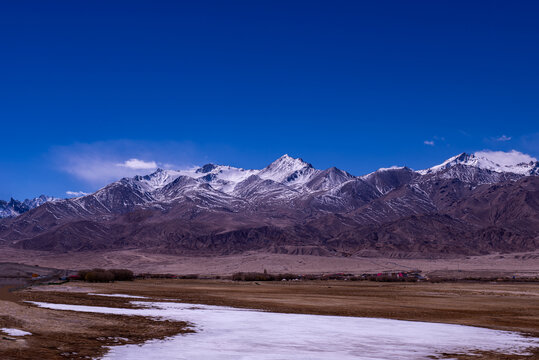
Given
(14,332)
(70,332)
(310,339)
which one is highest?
(14,332)

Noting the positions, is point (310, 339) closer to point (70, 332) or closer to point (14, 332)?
point (70, 332)

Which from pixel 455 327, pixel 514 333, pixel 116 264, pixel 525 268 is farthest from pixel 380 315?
pixel 116 264

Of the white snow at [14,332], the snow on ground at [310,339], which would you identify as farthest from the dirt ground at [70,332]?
the snow on ground at [310,339]

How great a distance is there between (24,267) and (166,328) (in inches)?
4574

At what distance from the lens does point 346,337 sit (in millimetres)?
26750

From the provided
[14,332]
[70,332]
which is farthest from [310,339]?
[14,332]

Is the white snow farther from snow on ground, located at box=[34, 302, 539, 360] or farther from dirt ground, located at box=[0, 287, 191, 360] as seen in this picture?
snow on ground, located at box=[34, 302, 539, 360]

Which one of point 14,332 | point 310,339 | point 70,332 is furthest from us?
point 310,339

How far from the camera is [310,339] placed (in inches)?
1013

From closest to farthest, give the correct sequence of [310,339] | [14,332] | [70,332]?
[14,332] → [70,332] → [310,339]

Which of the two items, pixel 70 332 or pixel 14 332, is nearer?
pixel 14 332

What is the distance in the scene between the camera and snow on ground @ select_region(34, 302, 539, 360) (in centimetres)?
2102

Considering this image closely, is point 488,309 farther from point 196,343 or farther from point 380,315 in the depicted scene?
point 196,343

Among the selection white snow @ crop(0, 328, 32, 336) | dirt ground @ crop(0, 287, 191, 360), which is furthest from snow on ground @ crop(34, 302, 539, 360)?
white snow @ crop(0, 328, 32, 336)
